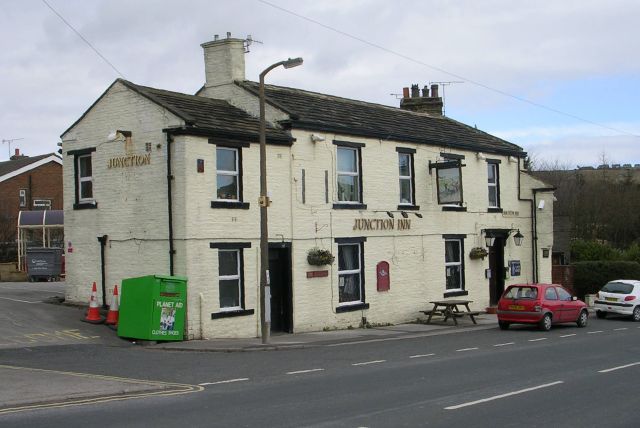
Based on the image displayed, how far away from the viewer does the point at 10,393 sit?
11992 millimetres

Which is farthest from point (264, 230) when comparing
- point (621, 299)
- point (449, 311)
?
point (621, 299)

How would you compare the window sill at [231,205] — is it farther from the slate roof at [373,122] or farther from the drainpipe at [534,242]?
the drainpipe at [534,242]

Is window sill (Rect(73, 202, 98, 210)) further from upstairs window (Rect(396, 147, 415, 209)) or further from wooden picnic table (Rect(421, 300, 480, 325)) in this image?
wooden picnic table (Rect(421, 300, 480, 325))

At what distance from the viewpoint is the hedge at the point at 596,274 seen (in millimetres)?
38750

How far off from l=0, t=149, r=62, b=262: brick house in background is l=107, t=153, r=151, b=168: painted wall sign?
36.6 metres

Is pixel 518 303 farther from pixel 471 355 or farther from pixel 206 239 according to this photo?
pixel 206 239

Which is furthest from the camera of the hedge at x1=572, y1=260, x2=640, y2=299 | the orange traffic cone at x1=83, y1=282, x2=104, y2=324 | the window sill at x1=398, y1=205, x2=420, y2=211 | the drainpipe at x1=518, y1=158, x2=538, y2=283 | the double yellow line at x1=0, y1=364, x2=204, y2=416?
the hedge at x1=572, y1=260, x2=640, y2=299

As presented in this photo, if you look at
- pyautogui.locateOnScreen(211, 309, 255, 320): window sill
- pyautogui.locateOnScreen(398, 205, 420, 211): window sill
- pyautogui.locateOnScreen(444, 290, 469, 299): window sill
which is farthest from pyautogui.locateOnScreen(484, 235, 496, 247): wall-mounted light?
pyautogui.locateOnScreen(211, 309, 255, 320): window sill

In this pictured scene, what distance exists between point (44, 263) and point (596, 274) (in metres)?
26.0

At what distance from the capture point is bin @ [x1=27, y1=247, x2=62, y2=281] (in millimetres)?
36562

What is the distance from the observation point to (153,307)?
19.5 meters

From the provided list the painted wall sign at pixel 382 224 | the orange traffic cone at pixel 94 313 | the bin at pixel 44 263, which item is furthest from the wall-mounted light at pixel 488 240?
the bin at pixel 44 263

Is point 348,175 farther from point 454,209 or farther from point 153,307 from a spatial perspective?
point 153,307

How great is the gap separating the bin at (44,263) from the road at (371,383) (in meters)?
18.7
